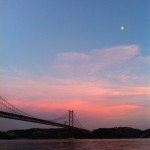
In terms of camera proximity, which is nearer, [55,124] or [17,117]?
[17,117]

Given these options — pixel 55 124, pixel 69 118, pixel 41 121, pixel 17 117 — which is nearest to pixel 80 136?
pixel 69 118

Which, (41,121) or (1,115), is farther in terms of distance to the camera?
(41,121)

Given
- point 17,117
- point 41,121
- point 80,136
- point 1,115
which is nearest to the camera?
point 1,115

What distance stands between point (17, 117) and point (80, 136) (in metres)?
83.4

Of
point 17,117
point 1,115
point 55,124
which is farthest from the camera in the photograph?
point 55,124

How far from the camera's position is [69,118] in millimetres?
116500

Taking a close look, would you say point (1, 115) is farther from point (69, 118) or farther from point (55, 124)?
point (69, 118)

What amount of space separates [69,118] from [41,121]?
142 ft

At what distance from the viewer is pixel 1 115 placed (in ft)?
171

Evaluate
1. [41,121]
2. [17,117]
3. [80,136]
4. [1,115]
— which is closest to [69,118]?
[80,136]

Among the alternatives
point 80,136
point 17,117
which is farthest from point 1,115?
point 80,136

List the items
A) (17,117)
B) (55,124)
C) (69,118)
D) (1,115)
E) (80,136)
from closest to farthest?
(1,115) → (17,117) → (55,124) → (69,118) → (80,136)

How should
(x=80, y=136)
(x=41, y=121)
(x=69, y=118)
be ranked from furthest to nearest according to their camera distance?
(x=80, y=136) < (x=69, y=118) < (x=41, y=121)

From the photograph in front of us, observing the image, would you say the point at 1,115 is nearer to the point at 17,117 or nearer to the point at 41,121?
the point at 17,117
